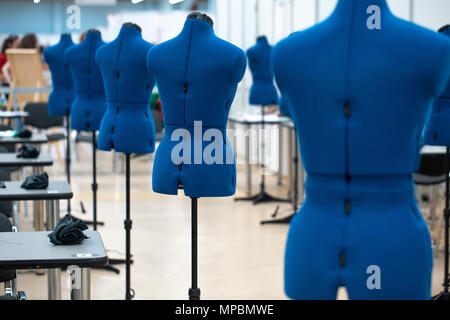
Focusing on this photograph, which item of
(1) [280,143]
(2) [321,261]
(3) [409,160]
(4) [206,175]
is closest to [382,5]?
(3) [409,160]

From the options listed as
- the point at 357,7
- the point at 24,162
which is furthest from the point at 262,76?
→ the point at 357,7

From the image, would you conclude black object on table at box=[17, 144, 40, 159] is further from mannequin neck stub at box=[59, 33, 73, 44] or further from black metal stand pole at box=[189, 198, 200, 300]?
black metal stand pole at box=[189, 198, 200, 300]

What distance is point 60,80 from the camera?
19.9 ft

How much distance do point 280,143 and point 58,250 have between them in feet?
20.9

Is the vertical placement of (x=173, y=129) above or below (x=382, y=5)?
below

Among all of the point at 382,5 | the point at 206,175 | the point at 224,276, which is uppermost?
the point at 382,5

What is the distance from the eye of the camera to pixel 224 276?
503 cm

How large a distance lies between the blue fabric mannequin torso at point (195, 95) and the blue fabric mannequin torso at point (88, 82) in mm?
2006

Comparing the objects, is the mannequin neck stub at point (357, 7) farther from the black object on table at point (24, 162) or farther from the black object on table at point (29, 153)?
the black object on table at point (29, 153)

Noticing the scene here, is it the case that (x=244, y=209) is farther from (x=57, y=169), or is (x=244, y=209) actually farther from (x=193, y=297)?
(x=193, y=297)

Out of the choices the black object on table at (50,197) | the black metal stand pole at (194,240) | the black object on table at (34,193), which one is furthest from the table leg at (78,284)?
the black object on table at (34,193)

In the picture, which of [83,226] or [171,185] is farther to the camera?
[171,185]

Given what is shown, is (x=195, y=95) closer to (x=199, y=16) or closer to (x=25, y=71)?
(x=199, y=16)

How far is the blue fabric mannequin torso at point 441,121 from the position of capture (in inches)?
151
